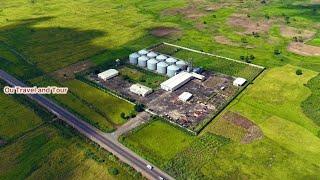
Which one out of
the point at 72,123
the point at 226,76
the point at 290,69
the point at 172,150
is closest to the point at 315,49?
the point at 290,69

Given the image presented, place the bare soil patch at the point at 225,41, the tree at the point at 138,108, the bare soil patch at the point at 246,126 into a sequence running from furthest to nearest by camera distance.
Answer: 1. the bare soil patch at the point at 225,41
2. the tree at the point at 138,108
3. the bare soil patch at the point at 246,126

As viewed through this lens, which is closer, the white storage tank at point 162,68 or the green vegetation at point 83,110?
the green vegetation at point 83,110

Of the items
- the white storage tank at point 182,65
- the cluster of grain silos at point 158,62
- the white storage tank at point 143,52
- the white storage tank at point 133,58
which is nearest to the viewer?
the cluster of grain silos at point 158,62

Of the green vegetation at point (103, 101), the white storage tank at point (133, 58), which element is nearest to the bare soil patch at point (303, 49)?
the white storage tank at point (133, 58)

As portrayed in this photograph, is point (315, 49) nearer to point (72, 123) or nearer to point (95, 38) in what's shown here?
point (95, 38)

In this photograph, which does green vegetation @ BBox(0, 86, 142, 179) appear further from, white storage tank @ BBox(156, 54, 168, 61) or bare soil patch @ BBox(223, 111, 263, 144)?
white storage tank @ BBox(156, 54, 168, 61)

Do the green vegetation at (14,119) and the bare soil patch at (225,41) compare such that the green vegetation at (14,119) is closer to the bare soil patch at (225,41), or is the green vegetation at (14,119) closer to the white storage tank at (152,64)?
the white storage tank at (152,64)

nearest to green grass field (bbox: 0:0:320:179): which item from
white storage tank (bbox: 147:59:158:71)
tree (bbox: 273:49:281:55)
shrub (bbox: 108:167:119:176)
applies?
tree (bbox: 273:49:281:55)
